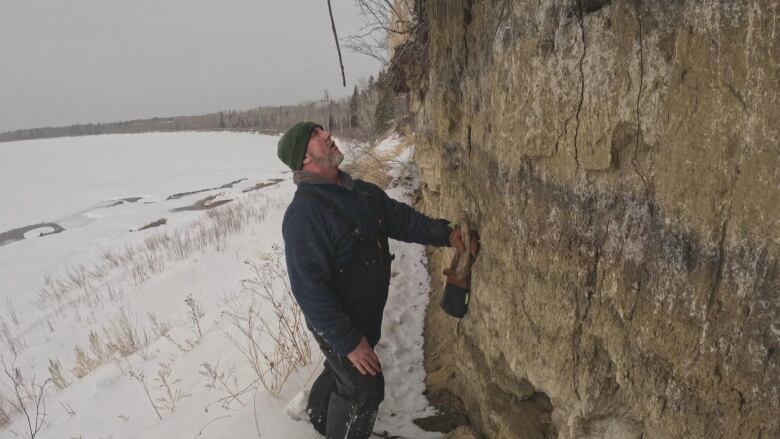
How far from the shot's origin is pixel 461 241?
2.41 meters

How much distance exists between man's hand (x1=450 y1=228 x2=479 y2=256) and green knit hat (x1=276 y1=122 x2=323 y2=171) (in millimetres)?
943

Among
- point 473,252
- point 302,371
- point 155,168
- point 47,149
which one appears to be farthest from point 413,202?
point 47,149

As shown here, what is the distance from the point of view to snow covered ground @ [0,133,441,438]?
3.15 meters

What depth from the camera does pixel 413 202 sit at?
6.21 metres

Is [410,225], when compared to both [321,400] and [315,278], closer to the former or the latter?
[315,278]

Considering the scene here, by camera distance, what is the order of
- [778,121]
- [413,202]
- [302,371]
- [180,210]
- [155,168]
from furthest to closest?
1. [155,168]
2. [180,210]
3. [413,202]
4. [302,371]
5. [778,121]

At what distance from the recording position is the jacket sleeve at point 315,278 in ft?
6.66

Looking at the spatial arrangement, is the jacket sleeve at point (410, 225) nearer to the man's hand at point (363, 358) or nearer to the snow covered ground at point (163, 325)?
the man's hand at point (363, 358)

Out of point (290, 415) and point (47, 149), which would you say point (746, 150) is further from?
point (47, 149)

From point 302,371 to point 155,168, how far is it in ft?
128

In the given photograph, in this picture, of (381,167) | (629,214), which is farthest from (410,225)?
(381,167)

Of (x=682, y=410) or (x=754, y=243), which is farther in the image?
(x=682, y=410)

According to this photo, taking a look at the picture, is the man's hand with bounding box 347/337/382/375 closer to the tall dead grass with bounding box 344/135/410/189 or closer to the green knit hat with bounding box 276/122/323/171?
→ the green knit hat with bounding box 276/122/323/171

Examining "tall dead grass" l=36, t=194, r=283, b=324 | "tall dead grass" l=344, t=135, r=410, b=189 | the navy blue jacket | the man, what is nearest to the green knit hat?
the man
